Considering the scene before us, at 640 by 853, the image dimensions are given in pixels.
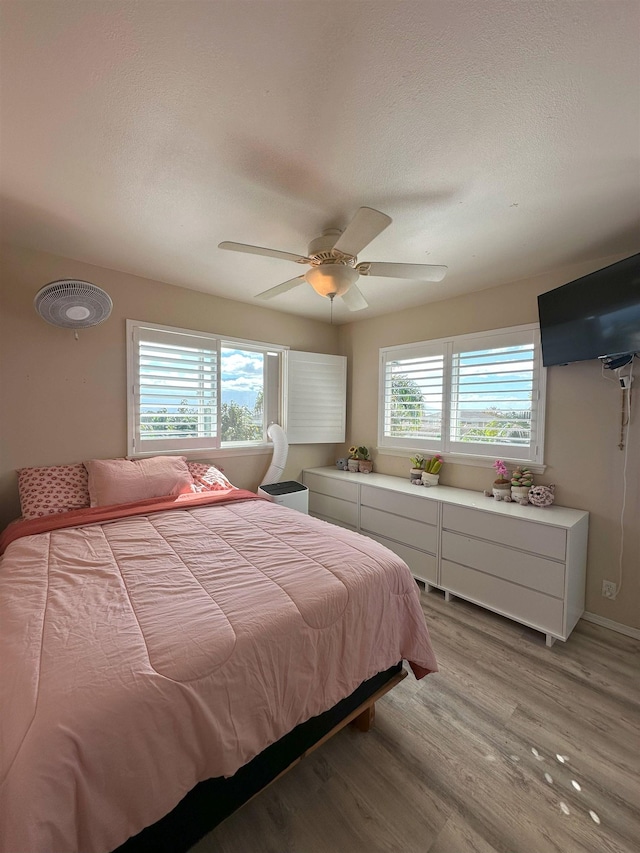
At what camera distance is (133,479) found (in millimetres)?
2488

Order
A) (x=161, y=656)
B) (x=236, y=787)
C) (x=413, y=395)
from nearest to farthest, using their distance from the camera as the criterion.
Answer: (x=161, y=656) → (x=236, y=787) → (x=413, y=395)

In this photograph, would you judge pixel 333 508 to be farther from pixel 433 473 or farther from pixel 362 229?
pixel 362 229

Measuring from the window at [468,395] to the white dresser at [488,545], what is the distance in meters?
0.47

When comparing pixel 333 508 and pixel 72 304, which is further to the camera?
pixel 333 508

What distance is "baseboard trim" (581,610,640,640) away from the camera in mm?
2279

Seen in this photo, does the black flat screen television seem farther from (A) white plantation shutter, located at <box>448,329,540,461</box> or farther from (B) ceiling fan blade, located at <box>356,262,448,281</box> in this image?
(B) ceiling fan blade, located at <box>356,262,448,281</box>

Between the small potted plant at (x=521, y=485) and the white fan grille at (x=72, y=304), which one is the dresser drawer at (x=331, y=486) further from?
the white fan grille at (x=72, y=304)

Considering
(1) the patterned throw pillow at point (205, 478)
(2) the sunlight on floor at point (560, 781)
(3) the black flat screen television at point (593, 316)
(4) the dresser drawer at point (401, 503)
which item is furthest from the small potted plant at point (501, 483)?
(1) the patterned throw pillow at point (205, 478)

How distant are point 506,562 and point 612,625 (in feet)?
2.67

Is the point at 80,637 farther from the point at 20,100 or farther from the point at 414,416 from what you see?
the point at 414,416

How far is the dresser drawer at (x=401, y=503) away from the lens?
9.27 ft

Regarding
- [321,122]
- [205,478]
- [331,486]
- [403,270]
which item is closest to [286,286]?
[403,270]

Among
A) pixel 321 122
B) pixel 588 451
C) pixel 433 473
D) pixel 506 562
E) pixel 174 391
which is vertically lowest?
pixel 506 562

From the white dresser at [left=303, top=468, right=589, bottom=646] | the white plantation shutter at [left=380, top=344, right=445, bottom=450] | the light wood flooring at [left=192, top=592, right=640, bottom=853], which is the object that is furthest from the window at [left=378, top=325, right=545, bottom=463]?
the light wood flooring at [left=192, top=592, right=640, bottom=853]
